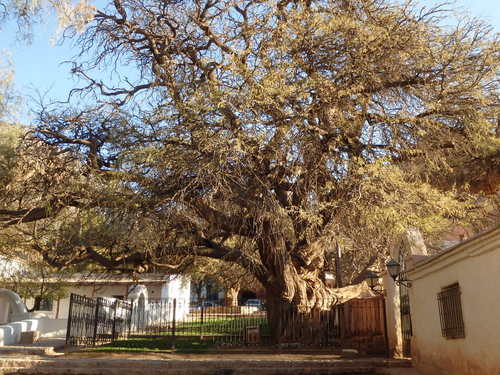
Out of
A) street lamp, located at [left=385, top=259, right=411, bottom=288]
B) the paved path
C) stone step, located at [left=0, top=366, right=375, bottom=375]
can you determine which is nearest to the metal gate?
the paved path

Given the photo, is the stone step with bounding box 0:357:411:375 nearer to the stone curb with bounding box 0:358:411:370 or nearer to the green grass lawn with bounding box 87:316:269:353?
the stone curb with bounding box 0:358:411:370

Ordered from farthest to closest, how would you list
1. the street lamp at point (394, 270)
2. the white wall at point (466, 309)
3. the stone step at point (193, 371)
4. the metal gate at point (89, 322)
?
the metal gate at point (89, 322) < the street lamp at point (394, 270) < the stone step at point (193, 371) < the white wall at point (466, 309)

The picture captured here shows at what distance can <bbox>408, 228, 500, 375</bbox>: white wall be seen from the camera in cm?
783

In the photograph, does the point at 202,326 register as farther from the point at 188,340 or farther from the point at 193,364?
the point at 193,364

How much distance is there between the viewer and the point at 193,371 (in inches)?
476

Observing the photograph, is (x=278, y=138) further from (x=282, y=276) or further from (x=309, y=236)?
(x=282, y=276)

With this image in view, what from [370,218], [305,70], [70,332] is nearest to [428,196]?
[370,218]

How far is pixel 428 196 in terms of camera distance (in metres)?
12.5

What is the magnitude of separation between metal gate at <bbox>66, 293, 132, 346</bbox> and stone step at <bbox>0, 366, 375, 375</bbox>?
11.5ft

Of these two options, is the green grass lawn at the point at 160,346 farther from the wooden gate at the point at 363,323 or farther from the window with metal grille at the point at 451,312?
the window with metal grille at the point at 451,312

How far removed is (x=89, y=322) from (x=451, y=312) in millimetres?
12635

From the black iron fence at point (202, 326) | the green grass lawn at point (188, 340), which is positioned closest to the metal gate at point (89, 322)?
the green grass lawn at point (188, 340)

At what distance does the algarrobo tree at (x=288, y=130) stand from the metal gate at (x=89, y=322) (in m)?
3.77

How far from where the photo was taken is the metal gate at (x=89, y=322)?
16281 millimetres
